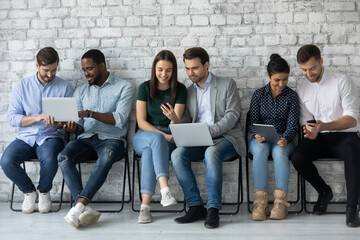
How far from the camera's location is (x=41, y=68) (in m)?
4.27

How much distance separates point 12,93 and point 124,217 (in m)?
1.56

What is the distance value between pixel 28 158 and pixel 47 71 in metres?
0.76

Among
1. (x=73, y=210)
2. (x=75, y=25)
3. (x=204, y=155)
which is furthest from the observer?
(x=75, y=25)

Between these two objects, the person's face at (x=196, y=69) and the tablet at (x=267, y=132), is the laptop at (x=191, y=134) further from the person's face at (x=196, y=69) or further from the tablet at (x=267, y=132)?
the person's face at (x=196, y=69)

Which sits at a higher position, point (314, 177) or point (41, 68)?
point (41, 68)

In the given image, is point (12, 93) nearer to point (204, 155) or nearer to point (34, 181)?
point (34, 181)

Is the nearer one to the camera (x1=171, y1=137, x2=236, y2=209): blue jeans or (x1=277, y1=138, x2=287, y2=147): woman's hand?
(x1=171, y1=137, x2=236, y2=209): blue jeans

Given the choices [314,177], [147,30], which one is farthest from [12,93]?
[314,177]

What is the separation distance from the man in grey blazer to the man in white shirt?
53 centimetres

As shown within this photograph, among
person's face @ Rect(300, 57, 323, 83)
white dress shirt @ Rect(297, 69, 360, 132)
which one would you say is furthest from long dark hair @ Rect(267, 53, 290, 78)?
white dress shirt @ Rect(297, 69, 360, 132)

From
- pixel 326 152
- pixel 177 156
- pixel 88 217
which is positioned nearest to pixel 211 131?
pixel 177 156

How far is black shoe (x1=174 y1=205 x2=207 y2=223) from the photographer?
12.4 feet

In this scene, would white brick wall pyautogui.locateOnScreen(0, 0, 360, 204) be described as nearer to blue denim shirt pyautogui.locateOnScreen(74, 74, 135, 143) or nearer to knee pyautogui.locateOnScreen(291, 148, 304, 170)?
blue denim shirt pyautogui.locateOnScreen(74, 74, 135, 143)

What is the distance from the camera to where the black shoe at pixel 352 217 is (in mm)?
3547
